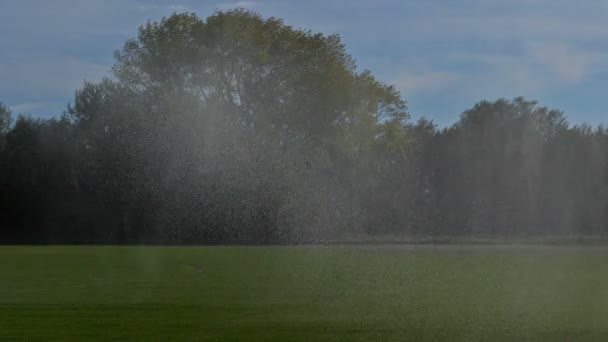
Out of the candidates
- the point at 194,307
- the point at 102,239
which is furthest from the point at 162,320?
the point at 102,239

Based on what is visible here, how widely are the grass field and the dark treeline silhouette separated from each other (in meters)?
22.3

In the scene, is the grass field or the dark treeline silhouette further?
the dark treeline silhouette

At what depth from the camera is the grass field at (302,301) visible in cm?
1159

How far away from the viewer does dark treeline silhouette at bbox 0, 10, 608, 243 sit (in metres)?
47.7

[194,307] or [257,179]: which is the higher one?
[257,179]

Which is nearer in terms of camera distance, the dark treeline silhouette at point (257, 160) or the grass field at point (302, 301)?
the grass field at point (302, 301)

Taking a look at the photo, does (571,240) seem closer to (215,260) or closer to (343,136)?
(343,136)

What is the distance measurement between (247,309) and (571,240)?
3437cm

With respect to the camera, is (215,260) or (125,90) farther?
(125,90)

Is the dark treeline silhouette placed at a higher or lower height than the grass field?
higher

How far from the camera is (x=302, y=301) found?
15.2 meters

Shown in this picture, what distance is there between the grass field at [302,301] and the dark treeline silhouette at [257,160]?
73.2ft

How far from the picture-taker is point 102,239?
50.9 metres

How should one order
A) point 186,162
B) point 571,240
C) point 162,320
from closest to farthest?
point 162,320 → point 571,240 → point 186,162
